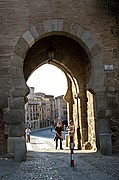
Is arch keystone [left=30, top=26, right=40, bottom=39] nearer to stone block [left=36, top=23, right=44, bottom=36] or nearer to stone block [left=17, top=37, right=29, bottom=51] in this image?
stone block [left=36, top=23, right=44, bottom=36]

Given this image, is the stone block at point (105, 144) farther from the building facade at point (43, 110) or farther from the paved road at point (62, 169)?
the building facade at point (43, 110)

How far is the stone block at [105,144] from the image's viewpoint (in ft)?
26.6

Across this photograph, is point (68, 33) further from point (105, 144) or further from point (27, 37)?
point (105, 144)

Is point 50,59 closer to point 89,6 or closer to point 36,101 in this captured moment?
point 89,6

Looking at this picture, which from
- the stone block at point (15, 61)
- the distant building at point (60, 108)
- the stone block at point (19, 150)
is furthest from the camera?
the distant building at point (60, 108)

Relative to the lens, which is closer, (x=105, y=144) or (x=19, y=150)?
(x=19, y=150)

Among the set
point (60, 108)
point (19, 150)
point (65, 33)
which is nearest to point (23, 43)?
point (65, 33)

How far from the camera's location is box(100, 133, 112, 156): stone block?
8.09m

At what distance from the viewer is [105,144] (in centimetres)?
812

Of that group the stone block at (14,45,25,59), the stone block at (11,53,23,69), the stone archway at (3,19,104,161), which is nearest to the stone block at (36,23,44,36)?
the stone archway at (3,19,104,161)

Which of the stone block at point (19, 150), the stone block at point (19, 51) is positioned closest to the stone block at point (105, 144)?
the stone block at point (19, 150)

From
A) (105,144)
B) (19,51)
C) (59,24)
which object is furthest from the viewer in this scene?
(59,24)

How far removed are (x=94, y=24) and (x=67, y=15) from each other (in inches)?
33.9

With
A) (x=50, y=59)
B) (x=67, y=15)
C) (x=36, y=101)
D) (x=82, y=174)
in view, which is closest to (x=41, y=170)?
(x=82, y=174)
